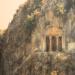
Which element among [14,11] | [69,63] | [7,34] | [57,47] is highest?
[14,11]

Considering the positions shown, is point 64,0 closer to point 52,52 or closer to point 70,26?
point 70,26

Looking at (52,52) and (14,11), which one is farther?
(14,11)

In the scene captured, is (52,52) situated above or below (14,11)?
below

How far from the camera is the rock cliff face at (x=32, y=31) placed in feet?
21.6

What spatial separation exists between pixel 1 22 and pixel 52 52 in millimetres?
1766

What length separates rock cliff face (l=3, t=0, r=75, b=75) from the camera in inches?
260

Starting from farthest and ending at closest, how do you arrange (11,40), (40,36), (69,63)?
(11,40) < (40,36) < (69,63)

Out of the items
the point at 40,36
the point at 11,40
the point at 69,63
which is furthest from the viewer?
the point at 11,40

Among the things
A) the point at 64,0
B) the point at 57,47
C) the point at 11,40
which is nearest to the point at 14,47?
the point at 11,40

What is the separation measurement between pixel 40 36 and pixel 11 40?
92 cm

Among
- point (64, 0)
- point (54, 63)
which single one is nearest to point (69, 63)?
point (54, 63)

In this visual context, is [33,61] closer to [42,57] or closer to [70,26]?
[42,57]

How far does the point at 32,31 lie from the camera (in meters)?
6.87

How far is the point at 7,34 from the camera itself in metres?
7.29
